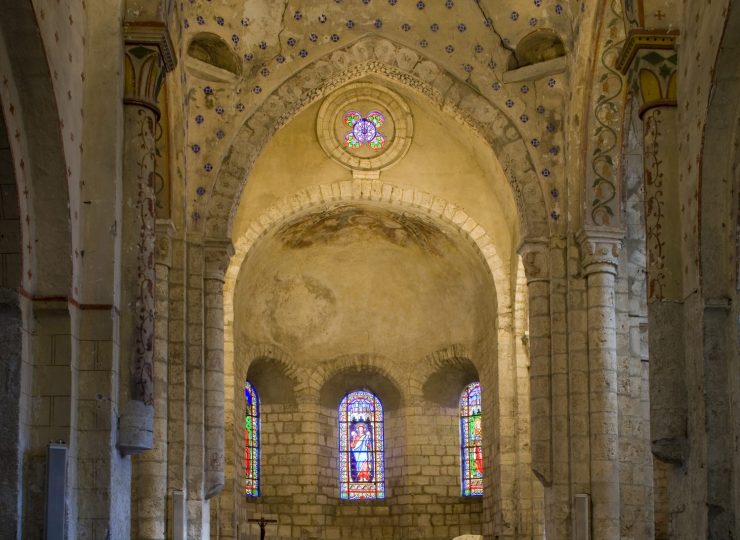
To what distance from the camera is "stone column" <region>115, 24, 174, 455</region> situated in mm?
12469

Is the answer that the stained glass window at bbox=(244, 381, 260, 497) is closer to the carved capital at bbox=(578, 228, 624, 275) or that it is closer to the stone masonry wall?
the stone masonry wall

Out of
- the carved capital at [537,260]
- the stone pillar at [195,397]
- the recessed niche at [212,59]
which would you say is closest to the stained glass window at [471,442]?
the carved capital at [537,260]

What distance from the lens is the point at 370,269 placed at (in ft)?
82.6

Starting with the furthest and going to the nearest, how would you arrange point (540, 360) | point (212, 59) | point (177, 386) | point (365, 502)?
point (365, 502) → point (212, 59) → point (540, 360) → point (177, 386)

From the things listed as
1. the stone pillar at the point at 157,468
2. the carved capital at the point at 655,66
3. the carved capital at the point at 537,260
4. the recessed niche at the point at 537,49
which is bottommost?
the stone pillar at the point at 157,468

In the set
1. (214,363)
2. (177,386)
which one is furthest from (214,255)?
(177,386)

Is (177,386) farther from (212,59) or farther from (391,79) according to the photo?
(391,79)

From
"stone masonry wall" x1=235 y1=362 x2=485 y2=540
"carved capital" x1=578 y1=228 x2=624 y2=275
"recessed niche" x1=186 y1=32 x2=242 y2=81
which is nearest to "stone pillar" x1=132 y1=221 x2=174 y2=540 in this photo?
"recessed niche" x1=186 y1=32 x2=242 y2=81

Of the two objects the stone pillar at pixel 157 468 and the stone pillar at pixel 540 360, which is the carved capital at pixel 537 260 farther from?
the stone pillar at pixel 157 468

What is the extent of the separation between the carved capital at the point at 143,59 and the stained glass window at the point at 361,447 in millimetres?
13539

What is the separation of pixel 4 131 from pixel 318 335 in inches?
566

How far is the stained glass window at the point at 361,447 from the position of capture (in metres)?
25.7

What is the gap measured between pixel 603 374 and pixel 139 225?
7.13 metres

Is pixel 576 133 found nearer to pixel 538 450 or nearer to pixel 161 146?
pixel 538 450
